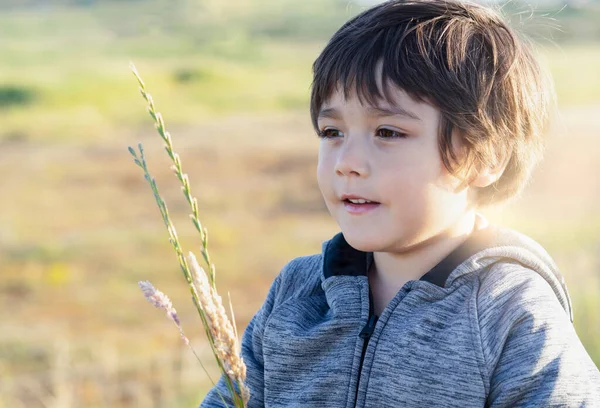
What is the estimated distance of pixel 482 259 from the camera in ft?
5.92

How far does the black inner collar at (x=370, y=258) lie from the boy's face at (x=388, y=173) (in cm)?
8

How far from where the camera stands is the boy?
5.43 ft

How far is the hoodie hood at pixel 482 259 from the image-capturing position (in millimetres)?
1793

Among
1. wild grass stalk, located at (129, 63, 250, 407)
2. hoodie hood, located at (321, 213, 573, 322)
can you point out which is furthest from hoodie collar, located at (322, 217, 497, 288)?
wild grass stalk, located at (129, 63, 250, 407)

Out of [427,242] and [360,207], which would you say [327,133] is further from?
[427,242]

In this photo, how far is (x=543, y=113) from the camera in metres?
2.01

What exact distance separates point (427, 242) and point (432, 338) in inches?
9.4

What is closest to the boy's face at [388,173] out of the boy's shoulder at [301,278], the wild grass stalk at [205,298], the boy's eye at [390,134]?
the boy's eye at [390,134]

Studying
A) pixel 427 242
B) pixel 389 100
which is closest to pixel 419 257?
pixel 427 242

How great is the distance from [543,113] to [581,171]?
19106 mm

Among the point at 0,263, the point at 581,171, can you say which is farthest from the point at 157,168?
the point at 581,171

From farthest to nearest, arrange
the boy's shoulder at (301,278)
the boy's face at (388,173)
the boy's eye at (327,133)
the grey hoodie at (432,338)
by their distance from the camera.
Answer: the boy's shoulder at (301,278) → the boy's eye at (327,133) → the boy's face at (388,173) → the grey hoodie at (432,338)

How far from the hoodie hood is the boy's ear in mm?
108

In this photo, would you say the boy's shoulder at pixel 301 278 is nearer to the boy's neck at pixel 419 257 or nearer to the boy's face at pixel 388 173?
the boy's neck at pixel 419 257
